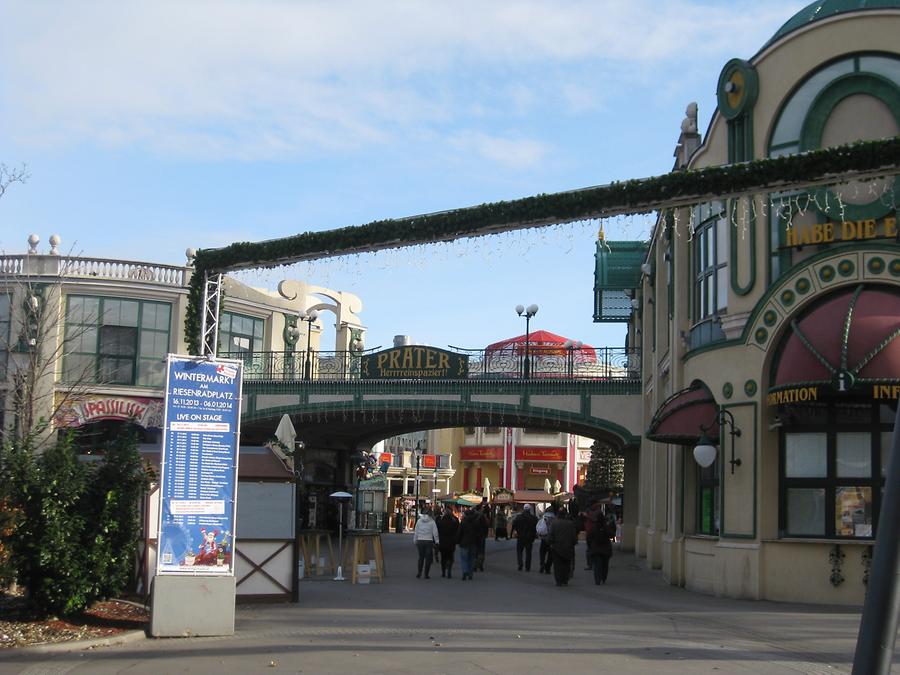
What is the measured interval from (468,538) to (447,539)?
1.68 ft

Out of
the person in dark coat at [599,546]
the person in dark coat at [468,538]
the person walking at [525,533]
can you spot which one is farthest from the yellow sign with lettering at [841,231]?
the person walking at [525,533]

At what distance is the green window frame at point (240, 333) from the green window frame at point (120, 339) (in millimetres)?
2238

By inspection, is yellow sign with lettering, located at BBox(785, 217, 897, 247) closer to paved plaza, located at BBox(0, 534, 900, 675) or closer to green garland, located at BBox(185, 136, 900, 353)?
paved plaza, located at BBox(0, 534, 900, 675)

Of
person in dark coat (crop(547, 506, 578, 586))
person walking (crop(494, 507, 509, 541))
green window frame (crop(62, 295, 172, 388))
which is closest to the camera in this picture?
person in dark coat (crop(547, 506, 578, 586))

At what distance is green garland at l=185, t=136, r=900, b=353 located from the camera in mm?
11711

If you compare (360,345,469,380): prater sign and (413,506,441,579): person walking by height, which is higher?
(360,345,469,380): prater sign

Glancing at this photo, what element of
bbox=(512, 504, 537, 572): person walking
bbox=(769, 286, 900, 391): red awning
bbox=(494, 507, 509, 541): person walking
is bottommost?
bbox=(494, 507, 509, 541): person walking

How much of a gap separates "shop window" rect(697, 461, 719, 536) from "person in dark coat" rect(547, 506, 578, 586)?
8.44ft

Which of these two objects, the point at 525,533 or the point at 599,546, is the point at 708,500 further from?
the point at 525,533

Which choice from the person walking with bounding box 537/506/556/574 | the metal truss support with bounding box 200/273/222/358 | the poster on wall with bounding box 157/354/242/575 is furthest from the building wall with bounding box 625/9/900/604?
the poster on wall with bounding box 157/354/242/575

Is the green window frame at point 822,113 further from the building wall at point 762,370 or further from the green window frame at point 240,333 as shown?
the green window frame at point 240,333

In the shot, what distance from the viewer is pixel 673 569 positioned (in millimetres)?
21750

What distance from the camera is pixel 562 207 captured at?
13211 mm

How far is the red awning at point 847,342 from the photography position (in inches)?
661
